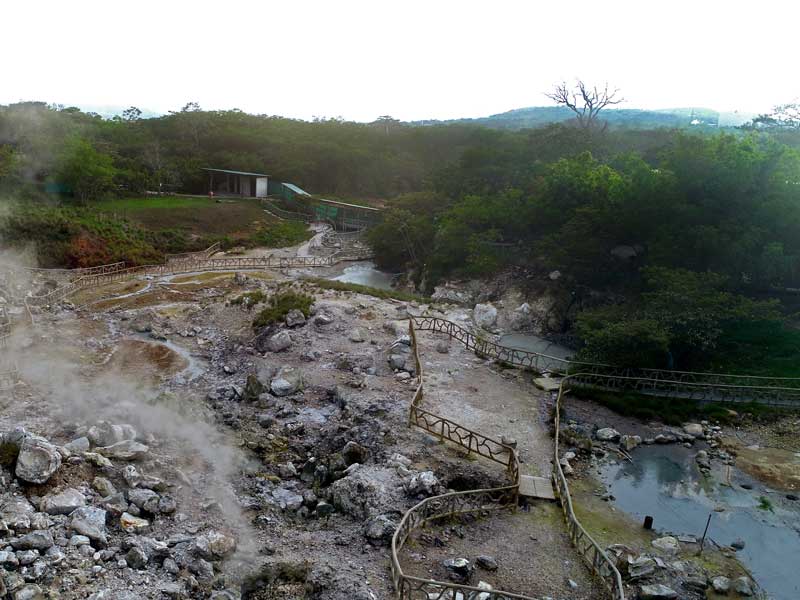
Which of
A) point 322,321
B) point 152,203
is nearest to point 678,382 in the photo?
point 322,321

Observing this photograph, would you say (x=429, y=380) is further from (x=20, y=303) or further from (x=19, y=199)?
(x=19, y=199)

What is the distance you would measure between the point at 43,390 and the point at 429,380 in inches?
477

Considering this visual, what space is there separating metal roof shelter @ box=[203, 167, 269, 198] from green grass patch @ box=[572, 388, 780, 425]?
1826 inches

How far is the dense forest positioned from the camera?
22422mm

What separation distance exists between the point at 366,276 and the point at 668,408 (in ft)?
78.7

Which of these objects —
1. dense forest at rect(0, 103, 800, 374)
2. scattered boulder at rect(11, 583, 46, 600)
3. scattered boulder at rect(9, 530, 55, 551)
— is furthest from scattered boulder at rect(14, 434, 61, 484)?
dense forest at rect(0, 103, 800, 374)

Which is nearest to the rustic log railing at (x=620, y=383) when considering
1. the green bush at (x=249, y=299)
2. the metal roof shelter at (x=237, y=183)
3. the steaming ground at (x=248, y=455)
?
the steaming ground at (x=248, y=455)

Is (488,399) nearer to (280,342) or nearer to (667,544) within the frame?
(667,544)

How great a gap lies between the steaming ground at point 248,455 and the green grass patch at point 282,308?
634 millimetres

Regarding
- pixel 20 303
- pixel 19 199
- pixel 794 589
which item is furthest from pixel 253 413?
pixel 19 199

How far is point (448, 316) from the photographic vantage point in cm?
2773

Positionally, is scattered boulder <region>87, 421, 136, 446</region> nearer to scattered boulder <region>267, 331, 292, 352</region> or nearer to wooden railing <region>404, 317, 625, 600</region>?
wooden railing <region>404, 317, 625, 600</region>

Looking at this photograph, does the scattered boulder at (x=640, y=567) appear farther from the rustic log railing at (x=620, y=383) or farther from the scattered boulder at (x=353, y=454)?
the scattered boulder at (x=353, y=454)

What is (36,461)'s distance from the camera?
1220cm
